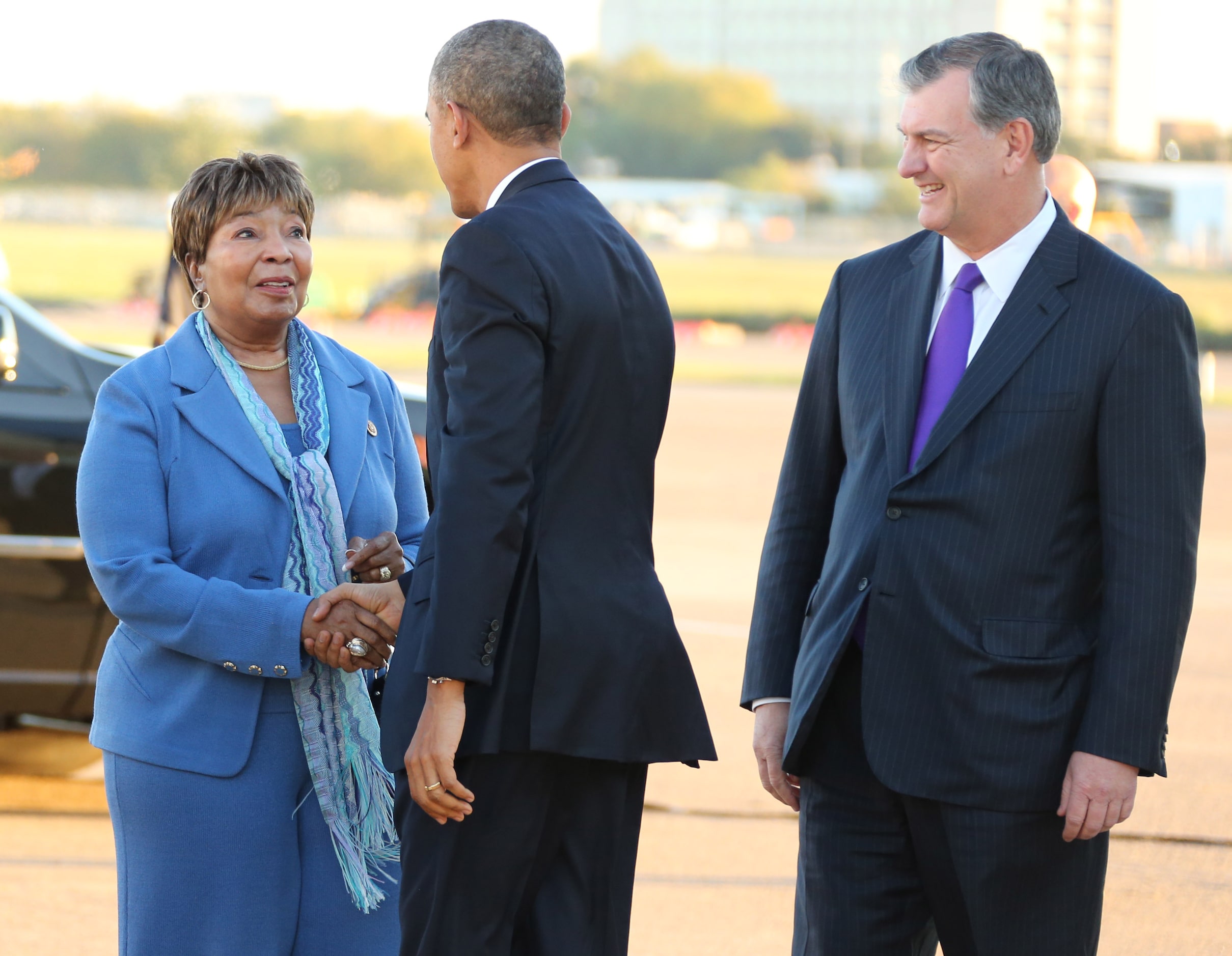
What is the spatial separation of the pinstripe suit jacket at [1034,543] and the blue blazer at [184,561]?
1.05 m

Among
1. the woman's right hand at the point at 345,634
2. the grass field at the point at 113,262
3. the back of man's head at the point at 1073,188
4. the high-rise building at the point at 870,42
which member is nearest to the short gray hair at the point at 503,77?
the woman's right hand at the point at 345,634

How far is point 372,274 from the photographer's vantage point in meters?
53.8

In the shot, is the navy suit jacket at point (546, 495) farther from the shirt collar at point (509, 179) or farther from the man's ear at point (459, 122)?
the man's ear at point (459, 122)

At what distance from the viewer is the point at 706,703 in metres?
6.91

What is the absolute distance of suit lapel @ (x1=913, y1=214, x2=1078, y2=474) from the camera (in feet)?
8.69

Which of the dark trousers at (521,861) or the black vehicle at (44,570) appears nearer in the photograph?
the dark trousers at (521,861)

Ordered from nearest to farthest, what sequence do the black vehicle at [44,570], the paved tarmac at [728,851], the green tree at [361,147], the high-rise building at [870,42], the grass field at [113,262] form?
the paved tarmac at [728,851]
the black vehicle at [44,570]
the grass field at [113,262]
the green tree at [361,147]
the high-rise building at [870,42]

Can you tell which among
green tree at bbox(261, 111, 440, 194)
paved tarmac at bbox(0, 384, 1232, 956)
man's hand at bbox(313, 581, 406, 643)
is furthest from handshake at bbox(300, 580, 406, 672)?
green tree at bbox(261, 111, 440, 194)

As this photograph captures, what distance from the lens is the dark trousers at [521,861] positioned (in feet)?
8.59

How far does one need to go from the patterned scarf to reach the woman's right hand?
89 mm

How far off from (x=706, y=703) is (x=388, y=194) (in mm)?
59393

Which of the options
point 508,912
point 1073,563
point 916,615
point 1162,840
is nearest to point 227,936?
point 508,912

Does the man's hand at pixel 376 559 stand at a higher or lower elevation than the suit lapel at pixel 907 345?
lower

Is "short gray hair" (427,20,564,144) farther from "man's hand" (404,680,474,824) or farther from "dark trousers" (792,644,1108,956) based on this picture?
"dark trousers" (792,644,1108,956)
